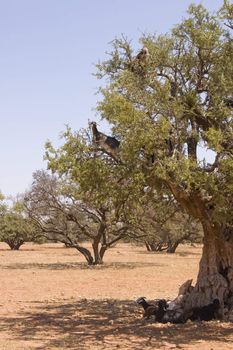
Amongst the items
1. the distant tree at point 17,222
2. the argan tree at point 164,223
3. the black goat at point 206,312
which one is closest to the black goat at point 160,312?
the black goat at point 206,312

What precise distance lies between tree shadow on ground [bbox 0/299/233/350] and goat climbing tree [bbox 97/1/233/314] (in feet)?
4.70

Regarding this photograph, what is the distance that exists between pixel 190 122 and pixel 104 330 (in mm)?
5375

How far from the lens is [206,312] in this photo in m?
13.5

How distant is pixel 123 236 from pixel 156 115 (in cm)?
2593

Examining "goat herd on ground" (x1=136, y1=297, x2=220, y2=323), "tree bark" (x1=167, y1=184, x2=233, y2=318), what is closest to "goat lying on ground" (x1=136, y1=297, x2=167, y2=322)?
"goat herd on ground" (x1=136, y1=297, x2=220, y2=323)

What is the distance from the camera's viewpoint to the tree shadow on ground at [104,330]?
1135 centimetres

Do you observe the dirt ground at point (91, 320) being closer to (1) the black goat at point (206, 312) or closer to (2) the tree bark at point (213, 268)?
(1) the black goat at point (206, 312)

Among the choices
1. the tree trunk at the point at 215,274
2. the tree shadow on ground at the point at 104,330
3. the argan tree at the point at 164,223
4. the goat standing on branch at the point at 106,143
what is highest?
the goat standing on branch at the point at 106,143

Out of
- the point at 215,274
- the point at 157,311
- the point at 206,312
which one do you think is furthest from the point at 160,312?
the point at 215,274

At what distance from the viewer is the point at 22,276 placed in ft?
91.0

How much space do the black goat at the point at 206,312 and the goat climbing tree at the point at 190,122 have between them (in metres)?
0.30

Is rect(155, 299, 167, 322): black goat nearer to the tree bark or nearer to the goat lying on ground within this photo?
the goat lying on ground

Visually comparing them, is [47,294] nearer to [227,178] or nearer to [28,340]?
[28,340]

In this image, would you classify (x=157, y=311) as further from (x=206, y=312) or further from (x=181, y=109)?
(x=181, y=109)
